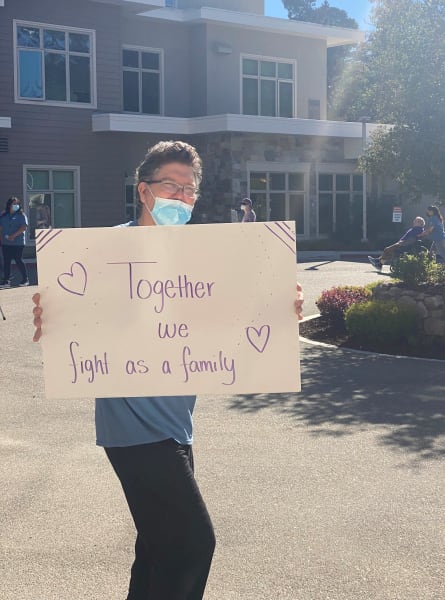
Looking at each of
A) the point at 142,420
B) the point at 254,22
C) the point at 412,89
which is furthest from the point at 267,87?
the point at 142,420

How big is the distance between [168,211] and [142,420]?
2.68 ft

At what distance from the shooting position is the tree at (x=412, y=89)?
45.3 ft

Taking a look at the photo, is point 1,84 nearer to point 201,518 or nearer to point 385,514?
point 385,514

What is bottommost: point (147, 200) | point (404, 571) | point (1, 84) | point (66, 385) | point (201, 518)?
point (404, 571)

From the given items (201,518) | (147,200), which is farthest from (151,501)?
(147,200)

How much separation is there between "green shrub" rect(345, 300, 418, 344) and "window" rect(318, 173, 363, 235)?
73.8 ft

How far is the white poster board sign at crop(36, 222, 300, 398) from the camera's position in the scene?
11.9ft

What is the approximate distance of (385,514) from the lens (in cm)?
586

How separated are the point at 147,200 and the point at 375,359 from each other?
8331 mm

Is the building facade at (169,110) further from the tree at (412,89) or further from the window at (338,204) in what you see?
the tree at (412,89)

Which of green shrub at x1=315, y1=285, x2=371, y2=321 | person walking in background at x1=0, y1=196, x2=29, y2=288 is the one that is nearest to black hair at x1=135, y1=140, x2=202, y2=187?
green shrub at x1=315, y1=285, x2=371, y2=321

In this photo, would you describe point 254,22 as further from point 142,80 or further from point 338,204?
point 338,204

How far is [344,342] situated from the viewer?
1315 centimetres

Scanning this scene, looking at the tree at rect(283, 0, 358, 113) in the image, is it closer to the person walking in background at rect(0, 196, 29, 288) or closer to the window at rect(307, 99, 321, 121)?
the window at rect(307, 99, 321, 121)
